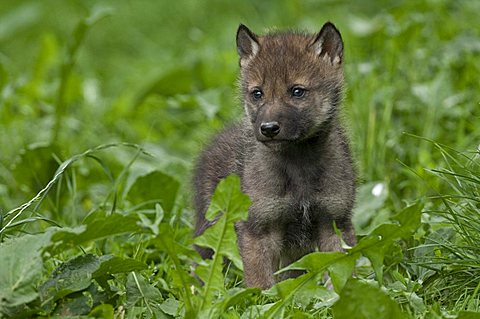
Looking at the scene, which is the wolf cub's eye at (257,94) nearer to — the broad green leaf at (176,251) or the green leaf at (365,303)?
the broad green leaf at (176,251)

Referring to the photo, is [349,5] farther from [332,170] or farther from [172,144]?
[332,170]

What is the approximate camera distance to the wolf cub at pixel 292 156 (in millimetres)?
5363

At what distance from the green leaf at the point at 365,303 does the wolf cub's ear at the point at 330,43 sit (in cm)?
195

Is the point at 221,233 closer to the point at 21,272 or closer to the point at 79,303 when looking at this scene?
the point at 79,303

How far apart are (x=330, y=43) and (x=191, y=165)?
1.71 m

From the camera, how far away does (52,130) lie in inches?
335

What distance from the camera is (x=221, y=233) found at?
434 cm

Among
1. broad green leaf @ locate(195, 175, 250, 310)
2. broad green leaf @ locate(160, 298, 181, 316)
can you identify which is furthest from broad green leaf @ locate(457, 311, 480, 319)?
broad green leaf @ locate(160, 298, 181, 316)

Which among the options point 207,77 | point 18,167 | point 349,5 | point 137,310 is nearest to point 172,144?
point 207,77

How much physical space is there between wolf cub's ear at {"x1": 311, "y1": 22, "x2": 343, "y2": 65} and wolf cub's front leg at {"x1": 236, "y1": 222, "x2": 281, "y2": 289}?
1.07 metres

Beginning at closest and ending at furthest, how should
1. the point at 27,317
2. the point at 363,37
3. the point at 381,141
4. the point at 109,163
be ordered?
1. the point at 27,317
2. the point at 381,141
3. the point at 109,163
4. the point at 363,37

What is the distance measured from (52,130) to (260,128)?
12.1 ft

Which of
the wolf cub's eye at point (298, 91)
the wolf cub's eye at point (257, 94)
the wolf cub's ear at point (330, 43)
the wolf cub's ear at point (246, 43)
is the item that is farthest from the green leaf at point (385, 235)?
the wolf cub's ear at point (246, 43)

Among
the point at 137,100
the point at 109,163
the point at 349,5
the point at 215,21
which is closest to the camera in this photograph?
the point at 109,163
